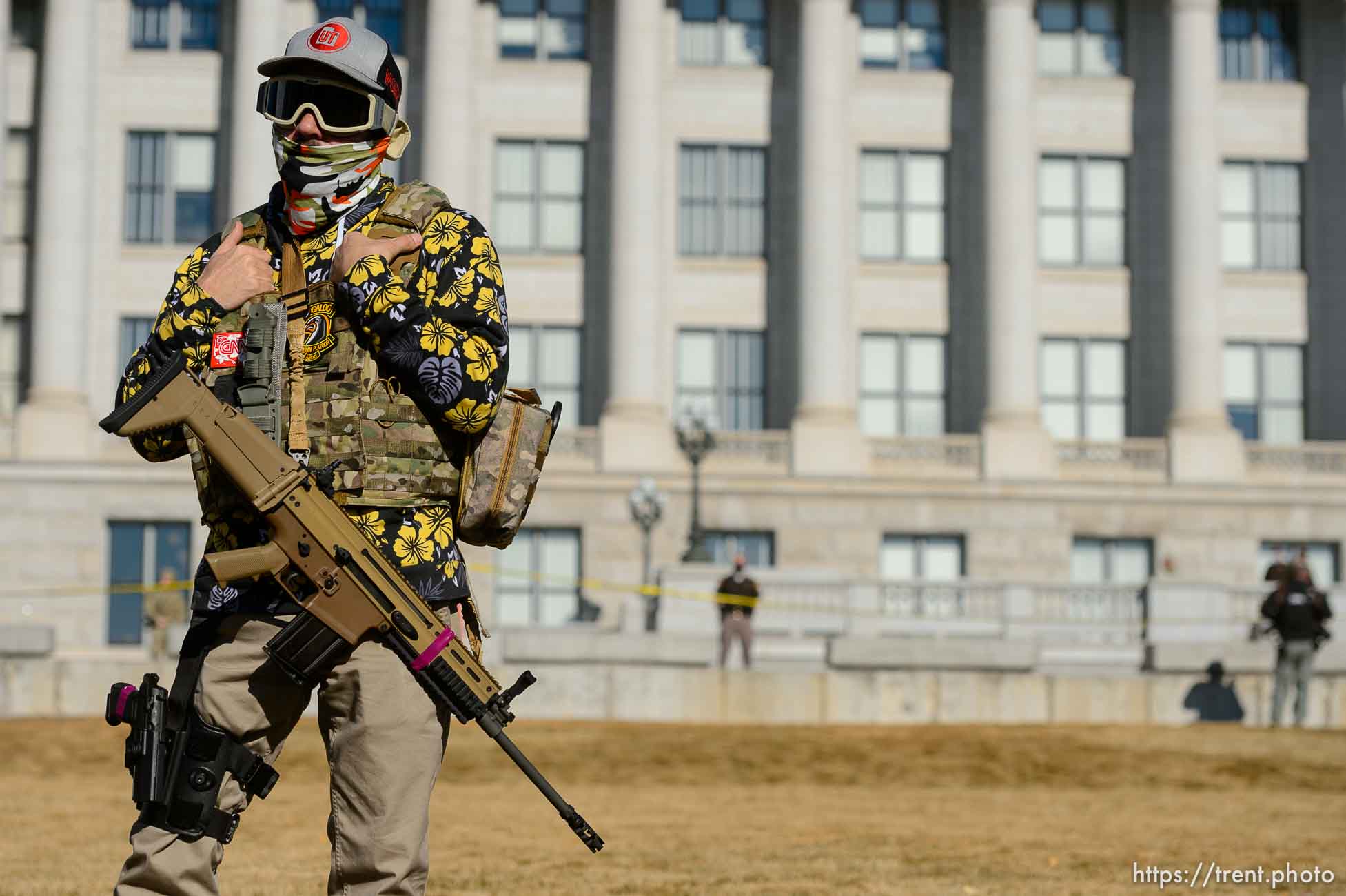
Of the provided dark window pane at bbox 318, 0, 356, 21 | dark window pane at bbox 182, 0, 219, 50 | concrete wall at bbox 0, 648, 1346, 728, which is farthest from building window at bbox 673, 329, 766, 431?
concrete wall at bbox 0, 648, 1346, 728

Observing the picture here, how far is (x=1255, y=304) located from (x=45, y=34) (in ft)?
96.1

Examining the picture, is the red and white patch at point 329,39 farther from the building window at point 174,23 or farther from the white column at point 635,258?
the building window at point 174,23

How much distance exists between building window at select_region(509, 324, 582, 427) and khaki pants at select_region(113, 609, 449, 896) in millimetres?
41266

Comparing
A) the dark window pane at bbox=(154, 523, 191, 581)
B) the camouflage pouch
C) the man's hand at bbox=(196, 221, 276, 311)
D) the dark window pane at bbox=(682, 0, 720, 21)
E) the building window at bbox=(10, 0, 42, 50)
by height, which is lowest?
the dark window pane at bbox=(154, 523, 191, 581)

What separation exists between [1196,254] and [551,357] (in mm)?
15275

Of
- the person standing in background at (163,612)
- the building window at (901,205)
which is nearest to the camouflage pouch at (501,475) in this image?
the person standing in background at (163,612)

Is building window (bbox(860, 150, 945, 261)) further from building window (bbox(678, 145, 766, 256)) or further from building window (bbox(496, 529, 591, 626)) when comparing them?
building window (bbox(496, 529, 591, 626))

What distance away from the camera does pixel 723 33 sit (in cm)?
4756

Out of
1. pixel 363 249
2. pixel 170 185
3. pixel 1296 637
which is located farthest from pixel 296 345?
pixel 170 185

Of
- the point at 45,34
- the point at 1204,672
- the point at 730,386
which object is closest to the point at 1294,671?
the point at 1204,672

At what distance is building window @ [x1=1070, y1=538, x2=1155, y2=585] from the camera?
147 ft

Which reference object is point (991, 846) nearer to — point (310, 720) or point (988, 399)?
point (310, 720)

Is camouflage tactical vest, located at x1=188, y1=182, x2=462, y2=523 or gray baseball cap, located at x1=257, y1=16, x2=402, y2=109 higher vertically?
gray baseball cap, located at x1=257, y1=16, x2=402, y2=109

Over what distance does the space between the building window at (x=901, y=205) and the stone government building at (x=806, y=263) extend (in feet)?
0.27
